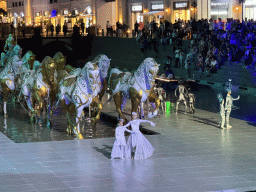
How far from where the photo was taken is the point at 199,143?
16.7 m

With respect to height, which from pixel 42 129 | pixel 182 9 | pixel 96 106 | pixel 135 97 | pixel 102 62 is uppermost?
pixel 182 9

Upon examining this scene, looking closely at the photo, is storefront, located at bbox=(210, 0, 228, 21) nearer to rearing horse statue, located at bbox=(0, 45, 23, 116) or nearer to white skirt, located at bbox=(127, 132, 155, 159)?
rearing horse statue, located at bbox=(0, 45, 23, 116)

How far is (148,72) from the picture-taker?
1850cm

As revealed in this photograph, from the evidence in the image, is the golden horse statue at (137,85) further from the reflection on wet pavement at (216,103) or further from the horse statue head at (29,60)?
the horse statue head at (29,60)

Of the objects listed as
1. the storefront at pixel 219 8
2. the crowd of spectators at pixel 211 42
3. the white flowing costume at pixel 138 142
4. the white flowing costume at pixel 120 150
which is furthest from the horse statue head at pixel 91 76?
the storefront at pixel 219 8

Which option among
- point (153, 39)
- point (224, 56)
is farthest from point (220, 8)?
point (224, 56)

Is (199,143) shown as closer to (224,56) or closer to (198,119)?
(198,119)

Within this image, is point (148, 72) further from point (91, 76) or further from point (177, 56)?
point (177, 56)

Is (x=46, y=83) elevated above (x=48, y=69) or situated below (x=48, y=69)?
below

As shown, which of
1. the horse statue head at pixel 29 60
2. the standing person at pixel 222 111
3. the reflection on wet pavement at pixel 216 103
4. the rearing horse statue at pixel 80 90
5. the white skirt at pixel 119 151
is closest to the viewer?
the white skirt at pixel 119 151

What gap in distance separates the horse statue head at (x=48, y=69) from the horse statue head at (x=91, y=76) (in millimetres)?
2833

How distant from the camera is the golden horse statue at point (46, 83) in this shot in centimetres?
2077

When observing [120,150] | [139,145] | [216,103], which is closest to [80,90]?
[120,150]

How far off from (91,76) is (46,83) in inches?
149
